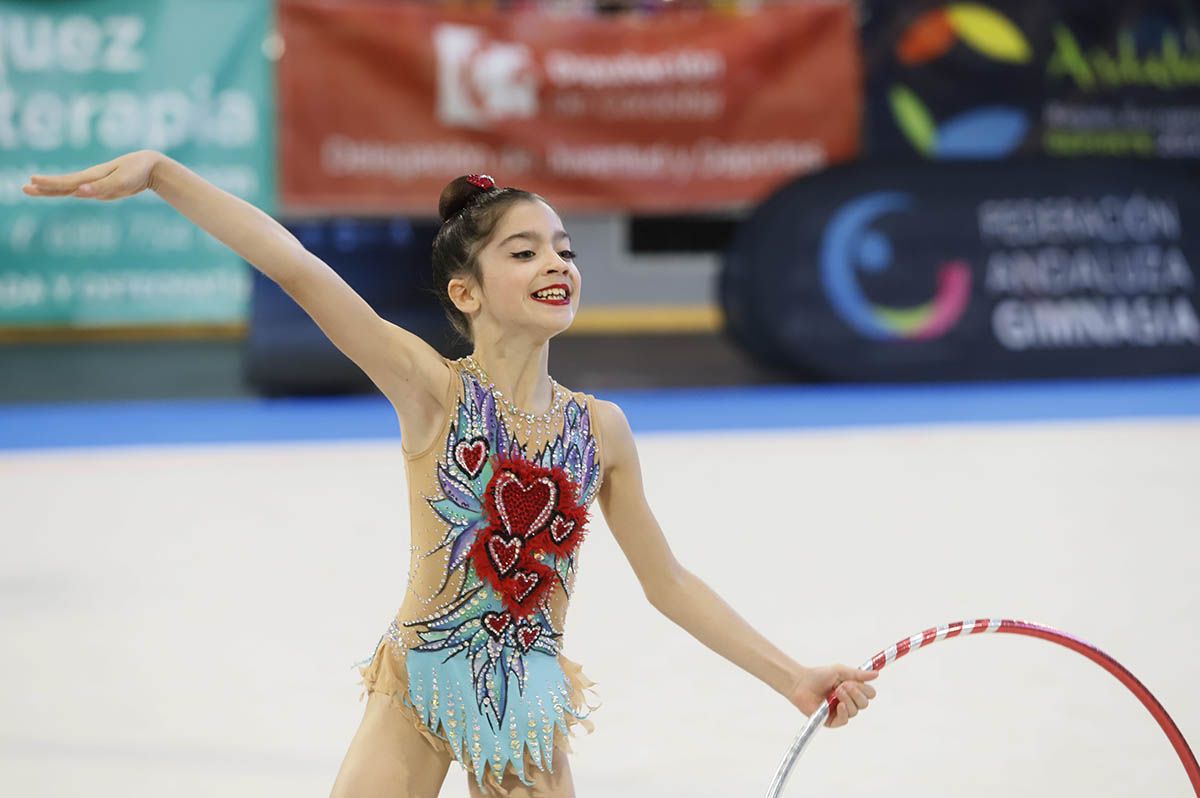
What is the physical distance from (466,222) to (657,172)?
9238mm

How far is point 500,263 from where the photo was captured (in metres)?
2.50

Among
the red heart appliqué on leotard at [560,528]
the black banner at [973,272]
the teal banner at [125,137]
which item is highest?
the teal banner at [125,137]

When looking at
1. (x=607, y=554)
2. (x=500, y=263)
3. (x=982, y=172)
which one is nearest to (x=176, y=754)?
(x=500, y=263)

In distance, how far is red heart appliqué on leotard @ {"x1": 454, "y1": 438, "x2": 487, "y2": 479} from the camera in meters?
2.48

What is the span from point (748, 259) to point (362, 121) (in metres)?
3.56

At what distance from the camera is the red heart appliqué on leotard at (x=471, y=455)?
2.48 metres

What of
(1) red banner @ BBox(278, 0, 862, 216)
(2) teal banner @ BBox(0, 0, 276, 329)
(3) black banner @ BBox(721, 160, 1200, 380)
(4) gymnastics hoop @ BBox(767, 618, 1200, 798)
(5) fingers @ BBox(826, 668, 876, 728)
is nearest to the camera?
(4) gymnastics hoop @ BBox(767, 618, 1200, 798)

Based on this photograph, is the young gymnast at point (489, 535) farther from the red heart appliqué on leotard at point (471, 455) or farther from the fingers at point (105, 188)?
the fingers at point (105, 188)

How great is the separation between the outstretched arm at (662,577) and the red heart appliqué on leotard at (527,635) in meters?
0.21

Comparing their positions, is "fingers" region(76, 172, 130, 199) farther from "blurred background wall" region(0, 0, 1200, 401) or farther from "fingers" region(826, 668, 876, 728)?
"blurred background wall" region(0, 0, 1200, 401)

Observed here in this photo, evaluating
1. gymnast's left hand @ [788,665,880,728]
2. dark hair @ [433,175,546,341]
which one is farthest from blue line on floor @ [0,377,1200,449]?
gymnast's left hand @ [788,665,880,728]

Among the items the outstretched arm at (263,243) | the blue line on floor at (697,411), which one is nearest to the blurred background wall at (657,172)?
the blue line on floor at (697,411)

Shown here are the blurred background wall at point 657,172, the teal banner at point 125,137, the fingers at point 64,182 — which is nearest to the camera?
the fingers at point 64,182

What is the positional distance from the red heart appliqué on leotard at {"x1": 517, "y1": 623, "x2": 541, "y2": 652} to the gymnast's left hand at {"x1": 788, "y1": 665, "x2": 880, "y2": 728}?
0.42 metres
